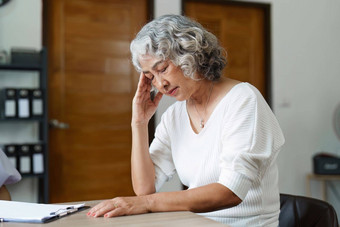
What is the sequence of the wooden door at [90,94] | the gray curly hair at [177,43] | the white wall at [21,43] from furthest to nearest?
the wooden door at [90,94], the white wall at [21,43], the gray curly hair at [177,43]

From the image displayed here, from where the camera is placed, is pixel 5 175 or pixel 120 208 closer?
pixel 120 208

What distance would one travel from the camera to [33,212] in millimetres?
1235

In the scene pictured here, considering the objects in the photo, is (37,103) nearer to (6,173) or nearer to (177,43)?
(6,173)

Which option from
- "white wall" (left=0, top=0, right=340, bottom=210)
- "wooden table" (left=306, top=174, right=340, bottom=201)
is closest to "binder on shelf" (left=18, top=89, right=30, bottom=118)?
"white wall" (left=0, top=0, right=340, bottom=210)

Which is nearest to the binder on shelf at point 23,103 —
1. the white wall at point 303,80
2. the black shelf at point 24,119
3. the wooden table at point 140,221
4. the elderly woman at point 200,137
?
the black shelf at point 24,119

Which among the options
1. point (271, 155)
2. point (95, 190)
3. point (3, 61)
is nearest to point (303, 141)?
point (95, 190)

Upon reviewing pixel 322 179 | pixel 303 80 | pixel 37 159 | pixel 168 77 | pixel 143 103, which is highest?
pixel 168 77

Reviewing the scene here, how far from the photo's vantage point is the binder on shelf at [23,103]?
10.2 feet

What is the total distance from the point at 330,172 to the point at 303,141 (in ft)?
1.61

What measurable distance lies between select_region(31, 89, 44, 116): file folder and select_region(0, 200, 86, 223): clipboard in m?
1.89

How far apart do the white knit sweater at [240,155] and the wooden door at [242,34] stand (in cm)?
265

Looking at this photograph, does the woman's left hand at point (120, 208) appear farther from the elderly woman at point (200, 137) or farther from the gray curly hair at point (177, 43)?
the gray curly hair at point (177, 43)

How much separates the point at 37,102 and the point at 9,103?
0.63 feet

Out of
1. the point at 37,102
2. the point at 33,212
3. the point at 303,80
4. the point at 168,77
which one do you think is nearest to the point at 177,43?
the point at 168,77
